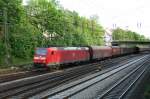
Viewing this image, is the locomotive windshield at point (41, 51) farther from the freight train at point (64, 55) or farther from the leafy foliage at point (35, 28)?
the leafy foliage at point (35, 28)

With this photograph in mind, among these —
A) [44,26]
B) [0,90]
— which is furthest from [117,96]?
[44,26]

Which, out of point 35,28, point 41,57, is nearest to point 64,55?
point 41,57

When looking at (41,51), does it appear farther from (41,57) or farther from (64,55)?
(64,55)

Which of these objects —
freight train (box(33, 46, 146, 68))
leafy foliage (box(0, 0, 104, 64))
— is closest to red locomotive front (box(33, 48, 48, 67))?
freight train (box(33, 46, 146, 68))

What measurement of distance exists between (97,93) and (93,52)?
39.4 meters

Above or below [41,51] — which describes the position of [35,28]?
above

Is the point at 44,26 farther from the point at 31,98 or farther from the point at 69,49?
the point at 31,98

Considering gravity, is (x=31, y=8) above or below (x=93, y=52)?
above

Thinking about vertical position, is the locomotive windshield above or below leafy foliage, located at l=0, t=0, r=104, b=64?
below

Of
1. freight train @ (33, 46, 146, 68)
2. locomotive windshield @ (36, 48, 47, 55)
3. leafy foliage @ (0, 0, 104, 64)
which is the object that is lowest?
freight train @ (33, 46, 146, 68)

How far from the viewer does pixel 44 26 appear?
80375 mm

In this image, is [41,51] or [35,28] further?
[35,28]

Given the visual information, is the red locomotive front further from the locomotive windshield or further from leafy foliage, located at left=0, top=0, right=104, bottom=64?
leafy foliage, located at left=0, top=0, right=104, bottom=64

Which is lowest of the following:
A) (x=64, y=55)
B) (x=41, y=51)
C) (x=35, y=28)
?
(x=64, y=55)
